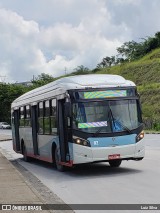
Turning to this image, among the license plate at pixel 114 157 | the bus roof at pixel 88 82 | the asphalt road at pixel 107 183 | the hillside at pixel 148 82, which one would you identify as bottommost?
the asphalt road at pixel 107 183

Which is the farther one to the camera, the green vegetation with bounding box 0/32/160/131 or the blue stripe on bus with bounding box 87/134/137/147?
the green vegetation with bounding box 0/32/160/131

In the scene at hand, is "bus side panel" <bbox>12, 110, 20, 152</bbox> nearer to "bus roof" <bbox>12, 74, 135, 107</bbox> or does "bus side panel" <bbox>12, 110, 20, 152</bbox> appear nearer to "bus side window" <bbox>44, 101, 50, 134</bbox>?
"bus side window" <bbox>44, 101, 50, 134</bbox>

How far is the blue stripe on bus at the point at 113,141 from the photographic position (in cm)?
1423

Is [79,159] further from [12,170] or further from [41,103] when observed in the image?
[41,103]

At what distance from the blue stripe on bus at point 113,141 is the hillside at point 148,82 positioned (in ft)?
123

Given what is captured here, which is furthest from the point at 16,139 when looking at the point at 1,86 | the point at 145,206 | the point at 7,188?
the point at 1,86

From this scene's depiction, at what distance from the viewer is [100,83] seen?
15039 mm

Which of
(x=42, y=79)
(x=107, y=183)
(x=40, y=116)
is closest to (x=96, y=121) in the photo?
(x=107, y=183)

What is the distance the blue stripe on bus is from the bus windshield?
22cm

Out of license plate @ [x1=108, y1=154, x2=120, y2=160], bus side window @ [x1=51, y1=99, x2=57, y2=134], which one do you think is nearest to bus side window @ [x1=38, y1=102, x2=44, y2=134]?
bus side window @ [x1=51, y1=99, x2=57, y2=134]

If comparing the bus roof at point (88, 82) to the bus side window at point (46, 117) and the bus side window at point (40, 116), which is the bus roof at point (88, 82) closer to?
the bus side window at point (46, 117)

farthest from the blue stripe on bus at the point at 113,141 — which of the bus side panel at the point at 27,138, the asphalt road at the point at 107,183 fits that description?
the bus side panel at the point at 27,138

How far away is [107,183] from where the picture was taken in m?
12.9

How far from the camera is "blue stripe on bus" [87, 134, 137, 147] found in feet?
46.7
